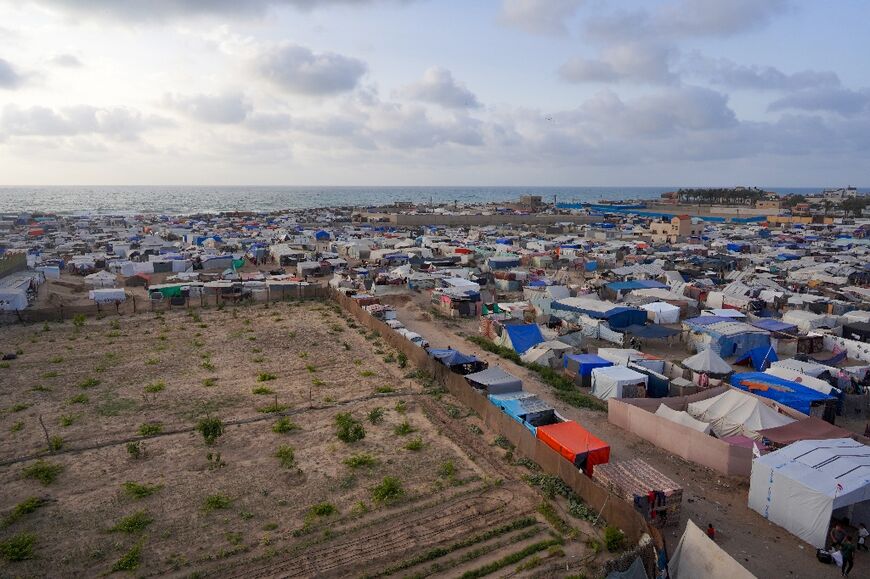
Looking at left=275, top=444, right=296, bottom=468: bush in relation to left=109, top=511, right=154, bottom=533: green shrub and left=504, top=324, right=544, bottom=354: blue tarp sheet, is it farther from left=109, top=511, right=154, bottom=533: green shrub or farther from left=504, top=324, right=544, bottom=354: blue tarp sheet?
left=504, top=324, right=544, bottom=354: blue tarp sheet

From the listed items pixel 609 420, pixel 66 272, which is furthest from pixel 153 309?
pixel 609 420

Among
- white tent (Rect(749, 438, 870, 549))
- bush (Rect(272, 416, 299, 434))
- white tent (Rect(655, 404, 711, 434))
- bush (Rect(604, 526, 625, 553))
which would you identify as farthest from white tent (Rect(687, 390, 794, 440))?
bush (Rect(272, 416, 299, 434))

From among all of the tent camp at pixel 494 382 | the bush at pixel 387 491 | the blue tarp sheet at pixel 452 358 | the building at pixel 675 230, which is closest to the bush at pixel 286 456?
the bush at pixel 387 491

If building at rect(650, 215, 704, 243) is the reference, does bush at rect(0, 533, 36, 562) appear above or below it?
below

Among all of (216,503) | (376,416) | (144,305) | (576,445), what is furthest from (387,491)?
(144,305)

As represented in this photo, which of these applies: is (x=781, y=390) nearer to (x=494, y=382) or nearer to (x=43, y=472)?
(x=494, y=382)

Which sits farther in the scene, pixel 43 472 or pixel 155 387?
pixel 155 387
